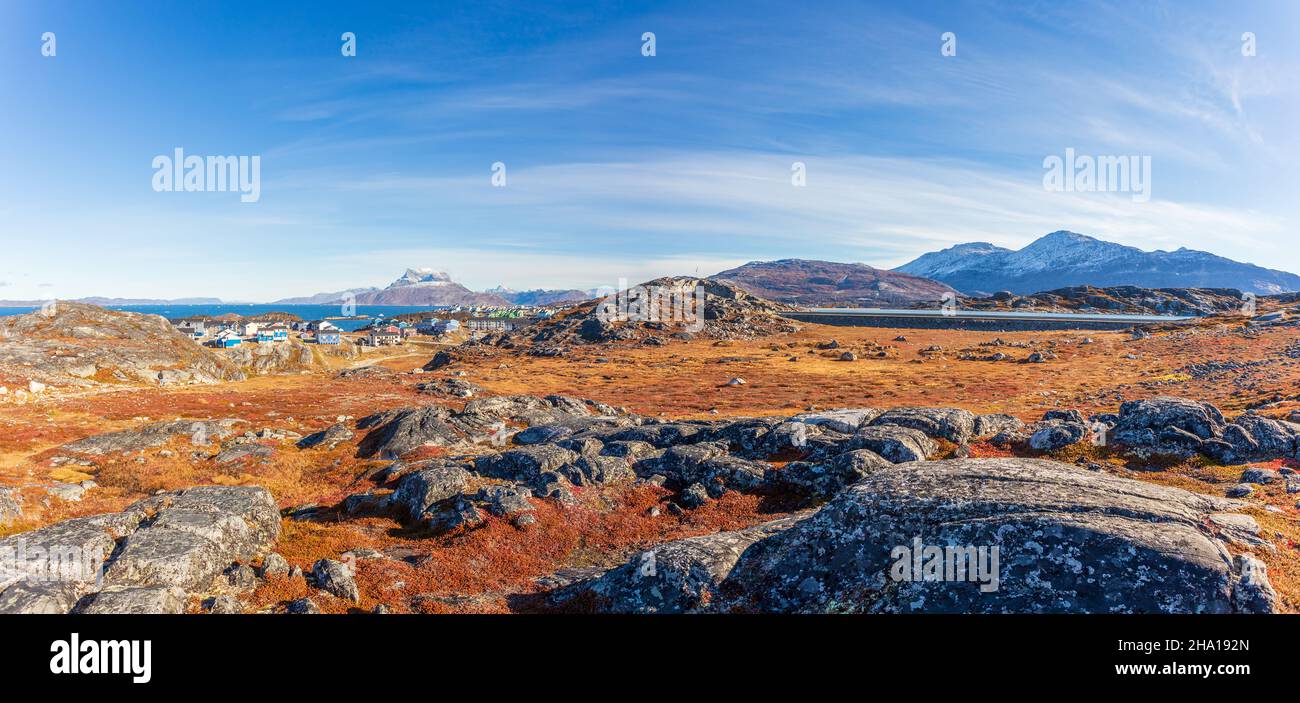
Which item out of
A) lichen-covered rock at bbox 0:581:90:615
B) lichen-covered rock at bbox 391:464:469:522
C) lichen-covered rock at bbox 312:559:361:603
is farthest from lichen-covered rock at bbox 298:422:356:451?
lichen-covered rock at bbox 0:581:90:615

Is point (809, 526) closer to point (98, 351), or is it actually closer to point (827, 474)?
point (827, 474)

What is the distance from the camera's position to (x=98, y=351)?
76875mm

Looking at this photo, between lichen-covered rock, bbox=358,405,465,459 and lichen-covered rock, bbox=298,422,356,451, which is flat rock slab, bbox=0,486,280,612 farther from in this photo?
lichen-covered rock, bbox=298,422,356,451

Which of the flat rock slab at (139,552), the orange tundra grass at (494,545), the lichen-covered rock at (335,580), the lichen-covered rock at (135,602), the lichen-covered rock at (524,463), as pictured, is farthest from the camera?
the lichen-covered rock at (524,463)

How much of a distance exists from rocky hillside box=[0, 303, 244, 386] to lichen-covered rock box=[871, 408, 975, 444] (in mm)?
89233

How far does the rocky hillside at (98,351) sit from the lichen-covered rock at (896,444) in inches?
3440

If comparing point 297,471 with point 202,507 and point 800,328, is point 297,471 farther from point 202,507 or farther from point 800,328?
point 800,328

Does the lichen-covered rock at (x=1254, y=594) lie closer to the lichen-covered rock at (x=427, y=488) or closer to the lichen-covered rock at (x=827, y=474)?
the lichen-covered rock at (x=827, y=474)

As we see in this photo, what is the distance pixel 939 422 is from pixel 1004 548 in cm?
1902

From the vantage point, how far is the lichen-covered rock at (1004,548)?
980 centimetres

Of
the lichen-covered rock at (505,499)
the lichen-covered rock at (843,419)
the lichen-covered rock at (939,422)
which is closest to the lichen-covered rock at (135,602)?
the lichen-covered rock at (505,499)

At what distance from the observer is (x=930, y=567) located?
1138 centimetres
